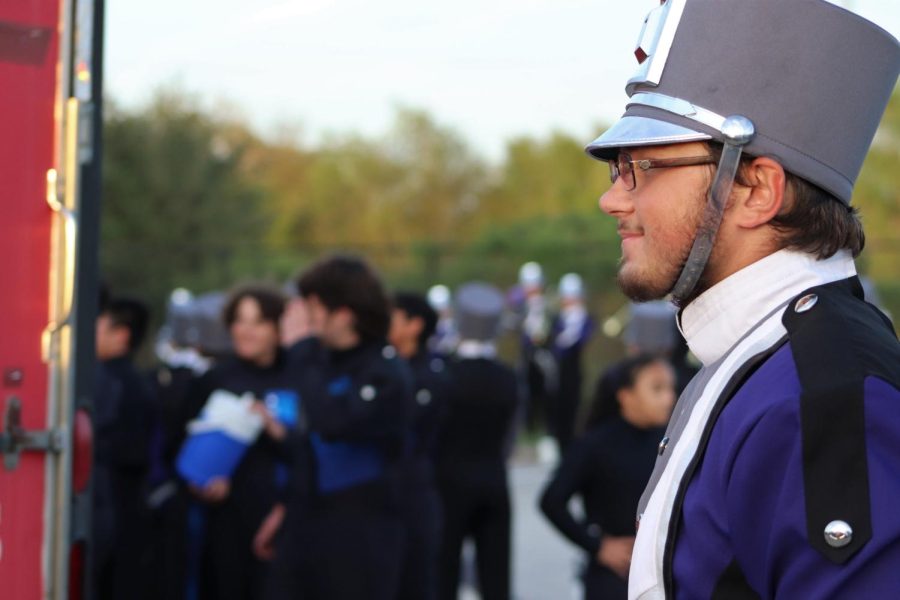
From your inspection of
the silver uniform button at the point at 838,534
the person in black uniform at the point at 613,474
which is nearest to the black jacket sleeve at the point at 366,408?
the person in black uniform at the point at 613,474

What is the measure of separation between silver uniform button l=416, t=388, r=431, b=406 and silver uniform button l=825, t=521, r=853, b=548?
5426mm

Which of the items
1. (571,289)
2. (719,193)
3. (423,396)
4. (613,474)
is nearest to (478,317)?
(423,396)

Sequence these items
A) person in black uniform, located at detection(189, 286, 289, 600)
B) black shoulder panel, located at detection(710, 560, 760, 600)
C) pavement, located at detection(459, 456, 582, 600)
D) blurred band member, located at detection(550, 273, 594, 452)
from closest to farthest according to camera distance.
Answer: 1. black shoulder panel, located at detection(710, 560, 760, 600)
2. person in black uniform, located at detection(189, 286, 289, 600)
3. pavement, located at detection(459, 456, 582, 600)
4. blurred band member, located at detection(550, 273, 594, 452)

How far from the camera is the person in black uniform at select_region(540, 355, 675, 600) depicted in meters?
5.52

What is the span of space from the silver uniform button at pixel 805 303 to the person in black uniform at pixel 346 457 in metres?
3.54

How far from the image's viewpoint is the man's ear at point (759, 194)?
2.10 m

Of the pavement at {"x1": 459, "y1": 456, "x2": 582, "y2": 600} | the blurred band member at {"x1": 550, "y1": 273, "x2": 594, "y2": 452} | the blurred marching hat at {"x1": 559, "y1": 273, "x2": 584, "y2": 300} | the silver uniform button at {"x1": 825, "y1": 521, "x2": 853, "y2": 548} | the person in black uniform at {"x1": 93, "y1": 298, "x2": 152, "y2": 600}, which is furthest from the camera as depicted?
the blurred marching hat at {"x1": 559, "y1": 273, "x2": 584, "y2": 300}

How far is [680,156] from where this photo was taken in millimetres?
2145

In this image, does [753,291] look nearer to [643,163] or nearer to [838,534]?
[643,163]

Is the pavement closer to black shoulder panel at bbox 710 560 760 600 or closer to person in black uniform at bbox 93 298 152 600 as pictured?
person in black uniform at bbox 93 298 152 600

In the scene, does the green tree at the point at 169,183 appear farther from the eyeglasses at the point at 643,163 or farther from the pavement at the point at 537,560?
the eyeglasses at the point at 643,163

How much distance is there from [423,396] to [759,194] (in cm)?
516

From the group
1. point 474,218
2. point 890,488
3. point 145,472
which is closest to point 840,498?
point 890,488

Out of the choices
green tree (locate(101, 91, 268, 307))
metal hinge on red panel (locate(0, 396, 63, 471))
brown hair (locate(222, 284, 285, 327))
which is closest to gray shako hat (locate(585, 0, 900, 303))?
metal hinge on red panel (locate(0, 396, 63, 471))
